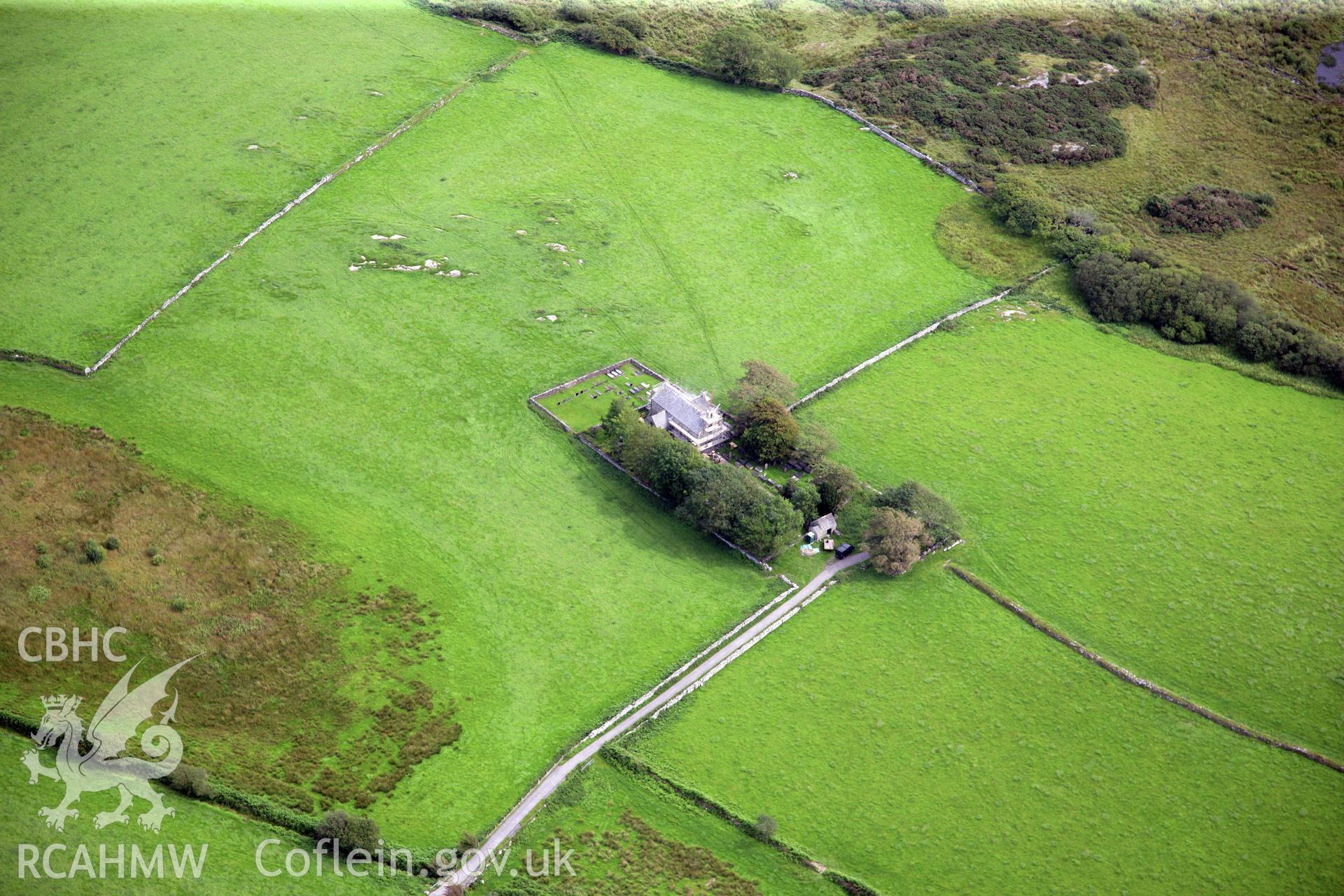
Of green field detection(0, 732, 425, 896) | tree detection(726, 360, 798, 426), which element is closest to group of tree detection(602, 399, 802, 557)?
tree detection(726, 360, 798, 426)

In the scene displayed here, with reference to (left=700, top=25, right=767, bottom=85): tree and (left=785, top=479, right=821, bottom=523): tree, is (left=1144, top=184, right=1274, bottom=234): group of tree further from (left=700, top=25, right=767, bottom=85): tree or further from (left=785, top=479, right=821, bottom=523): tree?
(left=785, top=479, right=821, bottom=523): tree

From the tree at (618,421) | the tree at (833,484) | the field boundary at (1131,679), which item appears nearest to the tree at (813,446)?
the tree at (833,484)

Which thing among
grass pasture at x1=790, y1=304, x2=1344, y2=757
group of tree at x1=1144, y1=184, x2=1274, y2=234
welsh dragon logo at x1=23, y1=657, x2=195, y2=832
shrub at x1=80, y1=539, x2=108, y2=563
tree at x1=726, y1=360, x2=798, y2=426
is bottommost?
grass pasture at x1=790, y1=304, x2=1344, y2=757

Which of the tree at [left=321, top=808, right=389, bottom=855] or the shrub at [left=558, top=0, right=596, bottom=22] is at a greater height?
the shrub at [left=558, top=0, right=596, bottom=22]

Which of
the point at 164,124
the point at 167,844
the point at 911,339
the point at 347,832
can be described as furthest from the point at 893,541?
the point at 164,124

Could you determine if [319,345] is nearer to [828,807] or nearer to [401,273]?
[401,273]

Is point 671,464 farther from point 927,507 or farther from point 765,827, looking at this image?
point 765,827
